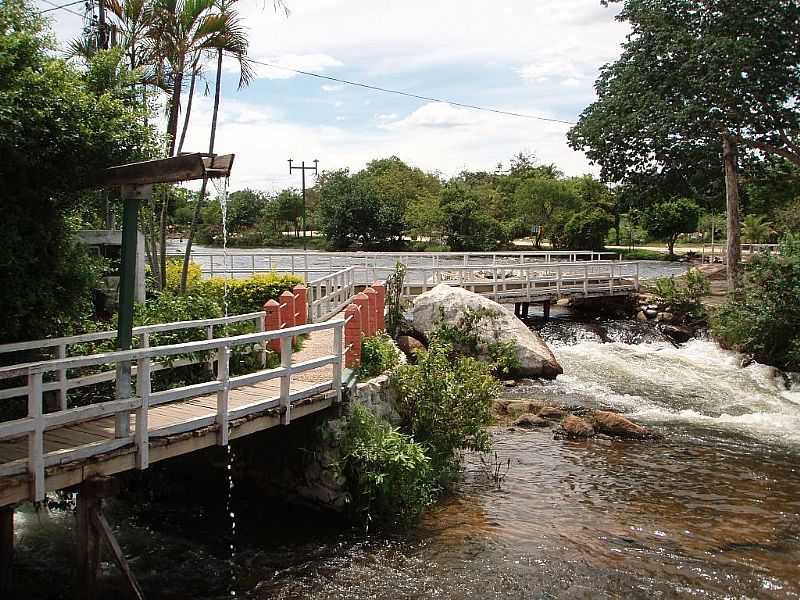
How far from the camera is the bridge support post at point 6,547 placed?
7750 mm

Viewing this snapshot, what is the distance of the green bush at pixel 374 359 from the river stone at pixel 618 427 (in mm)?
4683

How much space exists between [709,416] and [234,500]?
10.7 metres

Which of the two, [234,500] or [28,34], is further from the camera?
[234,500]

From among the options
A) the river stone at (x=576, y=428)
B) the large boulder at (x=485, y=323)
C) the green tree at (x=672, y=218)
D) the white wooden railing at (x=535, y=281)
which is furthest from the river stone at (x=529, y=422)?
the green tree at (x=672, y=218)

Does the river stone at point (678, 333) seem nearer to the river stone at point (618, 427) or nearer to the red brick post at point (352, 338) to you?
the river stone at point (618, 427)

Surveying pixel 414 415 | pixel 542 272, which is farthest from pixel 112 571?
pixel 542 272

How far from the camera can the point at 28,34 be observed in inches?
352

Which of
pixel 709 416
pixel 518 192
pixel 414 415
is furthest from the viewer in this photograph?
pixel 518 192

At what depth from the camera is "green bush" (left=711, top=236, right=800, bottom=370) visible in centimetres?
2078

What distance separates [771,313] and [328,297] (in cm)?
1235

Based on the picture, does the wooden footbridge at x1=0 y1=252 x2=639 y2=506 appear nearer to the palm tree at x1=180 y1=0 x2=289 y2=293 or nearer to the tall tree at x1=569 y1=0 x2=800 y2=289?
the palm tree at x1=180 y1=0 x2=289 y2=293

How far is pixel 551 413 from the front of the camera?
15.8m

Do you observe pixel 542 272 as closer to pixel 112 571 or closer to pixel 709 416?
pixel 709 416

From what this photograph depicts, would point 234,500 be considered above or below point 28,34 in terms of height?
below
